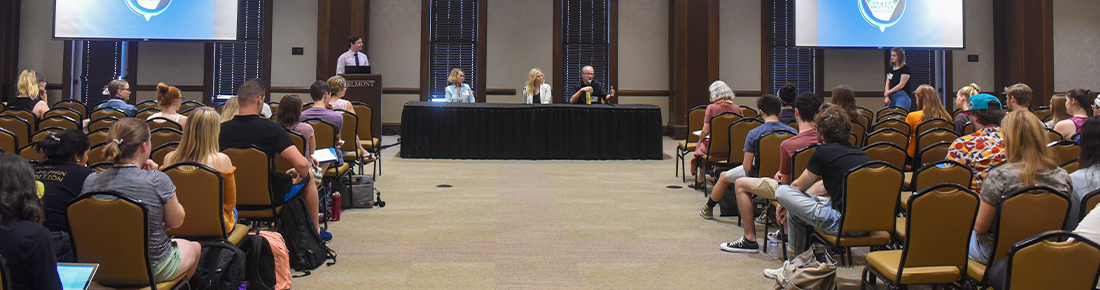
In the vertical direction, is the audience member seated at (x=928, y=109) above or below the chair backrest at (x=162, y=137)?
above

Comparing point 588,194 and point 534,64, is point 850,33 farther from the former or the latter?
point 588,194

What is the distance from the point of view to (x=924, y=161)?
185 inches

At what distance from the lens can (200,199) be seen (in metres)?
3.28

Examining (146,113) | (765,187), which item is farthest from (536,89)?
(765,187)

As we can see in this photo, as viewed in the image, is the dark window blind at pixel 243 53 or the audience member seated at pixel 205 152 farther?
the dark window blind at pixel 243 53

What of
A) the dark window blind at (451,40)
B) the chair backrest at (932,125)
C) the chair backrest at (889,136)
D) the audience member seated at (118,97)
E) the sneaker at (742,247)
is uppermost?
the dark window blind at (451,40)

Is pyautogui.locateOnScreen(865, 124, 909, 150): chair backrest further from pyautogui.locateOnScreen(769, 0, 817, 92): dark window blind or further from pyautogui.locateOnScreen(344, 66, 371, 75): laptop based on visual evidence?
pyautogui.locateOnScreen(769, 0, 817, 92): dark window blind

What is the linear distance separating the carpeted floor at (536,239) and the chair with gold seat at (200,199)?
56 cm

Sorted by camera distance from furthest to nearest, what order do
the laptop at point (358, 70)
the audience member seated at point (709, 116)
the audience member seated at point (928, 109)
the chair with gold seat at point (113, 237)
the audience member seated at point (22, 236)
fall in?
the laptop at point (358, 70)
the audience member seated at point (709, 116)
the audience member seated at point (928, 109)
the chair with gold seat at point (113, 237)
the audience member seated at point (22, 236)

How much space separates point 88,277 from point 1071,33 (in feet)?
46.9

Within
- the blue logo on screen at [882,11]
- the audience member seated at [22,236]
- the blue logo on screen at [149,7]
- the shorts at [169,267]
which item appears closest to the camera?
the audience member seated at [22,236]

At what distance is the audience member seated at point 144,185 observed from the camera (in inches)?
110

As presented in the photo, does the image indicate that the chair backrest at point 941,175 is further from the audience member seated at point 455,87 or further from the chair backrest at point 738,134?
the audience member seated at point 455,87

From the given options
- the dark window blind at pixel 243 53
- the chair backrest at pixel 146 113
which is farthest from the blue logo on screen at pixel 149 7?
the chair backrest at pixel 146 113
